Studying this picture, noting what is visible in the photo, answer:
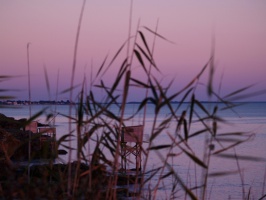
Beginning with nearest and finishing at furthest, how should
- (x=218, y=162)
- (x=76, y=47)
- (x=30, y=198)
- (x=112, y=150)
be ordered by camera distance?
(x=30, y=198), (x=76, y=47), (x=112, y=150), (x=218, y=162)

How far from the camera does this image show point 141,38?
3.42 meters

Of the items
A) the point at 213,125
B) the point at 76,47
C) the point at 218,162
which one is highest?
the point at 76,47

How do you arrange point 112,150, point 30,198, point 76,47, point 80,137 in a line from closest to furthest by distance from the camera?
point 30,198 → point 76,47 → point 80,137 → point 112,150

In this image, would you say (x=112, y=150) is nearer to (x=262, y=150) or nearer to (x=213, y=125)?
(x=213, y=125)

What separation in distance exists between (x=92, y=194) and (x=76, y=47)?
31.8 inches

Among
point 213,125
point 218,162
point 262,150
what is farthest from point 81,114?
point 262,150

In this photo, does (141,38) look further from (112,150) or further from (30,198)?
(30,198)

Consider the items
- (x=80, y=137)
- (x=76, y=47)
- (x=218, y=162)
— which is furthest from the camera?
(x=218, y=162)

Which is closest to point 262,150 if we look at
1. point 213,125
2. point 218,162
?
point 218,162

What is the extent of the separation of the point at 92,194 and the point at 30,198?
52 centimetres

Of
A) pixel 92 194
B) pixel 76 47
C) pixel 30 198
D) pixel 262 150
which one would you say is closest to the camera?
pixel 30 198

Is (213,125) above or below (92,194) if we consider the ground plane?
above

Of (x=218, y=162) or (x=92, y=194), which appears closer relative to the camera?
(x=92, y=194)

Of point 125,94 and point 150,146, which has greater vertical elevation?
point 125,94
